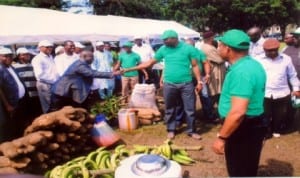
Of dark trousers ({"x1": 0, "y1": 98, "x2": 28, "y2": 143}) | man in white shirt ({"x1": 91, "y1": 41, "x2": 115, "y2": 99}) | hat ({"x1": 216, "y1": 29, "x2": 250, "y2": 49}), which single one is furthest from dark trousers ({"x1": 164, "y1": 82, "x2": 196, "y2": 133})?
hat ({"x1": 216, "y1": 29, "x2": 250, "y2": 49})

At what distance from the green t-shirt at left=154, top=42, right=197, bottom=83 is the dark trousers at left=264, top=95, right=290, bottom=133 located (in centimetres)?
74

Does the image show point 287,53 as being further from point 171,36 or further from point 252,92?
point 252,92

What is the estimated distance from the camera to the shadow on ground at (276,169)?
8.28 ft

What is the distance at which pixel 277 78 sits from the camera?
3.17 metres

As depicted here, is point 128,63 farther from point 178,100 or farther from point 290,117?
point 290,117

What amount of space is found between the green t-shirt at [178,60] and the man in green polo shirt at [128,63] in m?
1.18

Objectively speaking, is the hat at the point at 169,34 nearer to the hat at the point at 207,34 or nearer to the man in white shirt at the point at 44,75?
the hat at the point at 207,34

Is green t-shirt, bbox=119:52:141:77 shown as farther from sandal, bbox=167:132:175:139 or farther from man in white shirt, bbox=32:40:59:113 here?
sandal, bbox=167:132:175:139

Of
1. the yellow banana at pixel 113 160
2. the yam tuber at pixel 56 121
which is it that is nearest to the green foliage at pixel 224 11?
the yam tuber at pixel 56 121

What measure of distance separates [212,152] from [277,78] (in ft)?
2.76

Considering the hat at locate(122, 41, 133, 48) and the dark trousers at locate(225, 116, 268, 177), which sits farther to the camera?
the hat at locate(122, 41, 133, 48)

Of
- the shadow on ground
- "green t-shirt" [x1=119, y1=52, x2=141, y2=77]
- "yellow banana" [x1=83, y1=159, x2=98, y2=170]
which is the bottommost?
the shadow on ground

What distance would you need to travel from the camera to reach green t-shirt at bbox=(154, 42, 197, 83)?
10.9 ft

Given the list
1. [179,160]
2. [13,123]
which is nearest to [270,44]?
[179,160]
